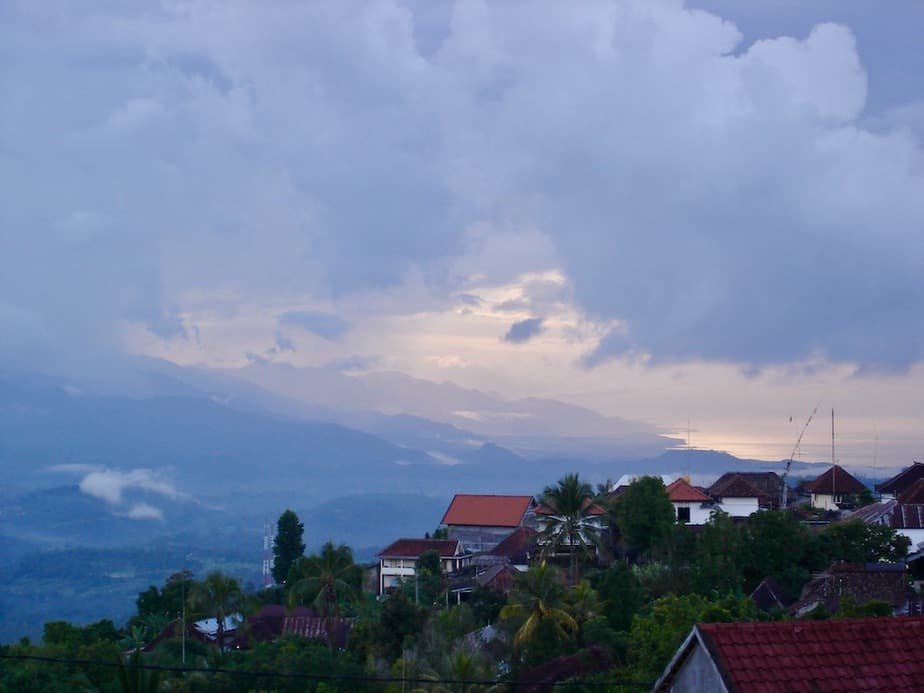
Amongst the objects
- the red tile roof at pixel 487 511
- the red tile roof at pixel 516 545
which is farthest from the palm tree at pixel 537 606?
the red tile roof at pixel 487 511

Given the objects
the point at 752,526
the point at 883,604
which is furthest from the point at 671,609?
the point at 752,526

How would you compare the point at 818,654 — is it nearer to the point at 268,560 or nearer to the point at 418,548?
the point at 418,548

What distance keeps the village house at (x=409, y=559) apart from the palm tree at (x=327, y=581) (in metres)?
19.9

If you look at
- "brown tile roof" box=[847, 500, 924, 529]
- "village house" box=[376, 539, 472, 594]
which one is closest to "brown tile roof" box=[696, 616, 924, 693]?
"brown tile roof" box=[847, 500, 924, 529]

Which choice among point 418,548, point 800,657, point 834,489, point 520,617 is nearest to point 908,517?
point 834,489

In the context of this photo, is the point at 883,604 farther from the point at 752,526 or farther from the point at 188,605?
the point at 188,605

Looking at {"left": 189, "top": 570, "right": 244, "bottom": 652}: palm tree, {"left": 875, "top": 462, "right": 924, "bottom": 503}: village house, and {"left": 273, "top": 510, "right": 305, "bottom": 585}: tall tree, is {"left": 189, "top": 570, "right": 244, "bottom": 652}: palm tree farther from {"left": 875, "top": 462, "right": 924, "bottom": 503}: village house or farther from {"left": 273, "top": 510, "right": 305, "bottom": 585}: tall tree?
{"left": 875, "top": 462, "right": 924, "bottom": 503}: village house

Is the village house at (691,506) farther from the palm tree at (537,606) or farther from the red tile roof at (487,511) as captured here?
the palm tree at (537,606)

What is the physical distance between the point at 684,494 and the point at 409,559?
19595mm

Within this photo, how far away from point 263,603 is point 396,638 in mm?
28477

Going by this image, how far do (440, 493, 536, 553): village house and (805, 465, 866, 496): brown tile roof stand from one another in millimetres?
20798

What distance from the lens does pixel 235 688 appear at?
32938 millimetres

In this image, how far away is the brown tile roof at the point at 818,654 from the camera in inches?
549

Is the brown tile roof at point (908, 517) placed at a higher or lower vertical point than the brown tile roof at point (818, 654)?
higher
